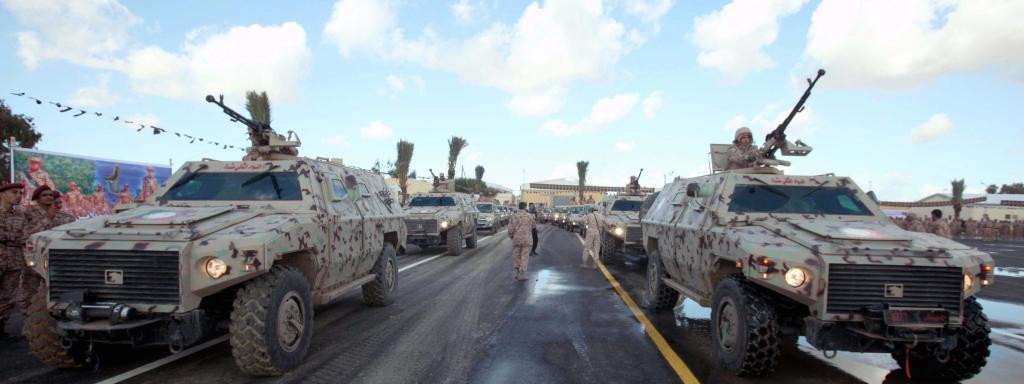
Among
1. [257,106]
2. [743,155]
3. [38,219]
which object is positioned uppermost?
[257,106]

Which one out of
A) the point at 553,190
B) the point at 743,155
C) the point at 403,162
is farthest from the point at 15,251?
the point at 553,190

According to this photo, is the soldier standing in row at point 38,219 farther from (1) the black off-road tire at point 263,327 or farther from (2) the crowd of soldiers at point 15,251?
(1) the black off-road tire at point 263,327

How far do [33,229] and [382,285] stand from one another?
392 centimetres

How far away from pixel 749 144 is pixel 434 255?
10264 millimetres

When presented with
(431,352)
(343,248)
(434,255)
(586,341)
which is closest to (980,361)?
(586,341)

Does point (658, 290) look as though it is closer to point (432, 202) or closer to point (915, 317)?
point (915, 317)

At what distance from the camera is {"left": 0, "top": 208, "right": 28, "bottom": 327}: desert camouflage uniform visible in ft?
19.8

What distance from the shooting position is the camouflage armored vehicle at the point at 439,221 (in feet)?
52.8

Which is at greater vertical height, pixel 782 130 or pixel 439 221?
pixel 782 130

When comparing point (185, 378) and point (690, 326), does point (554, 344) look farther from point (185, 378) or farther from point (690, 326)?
point (185, 378)

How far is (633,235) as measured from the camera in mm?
13523

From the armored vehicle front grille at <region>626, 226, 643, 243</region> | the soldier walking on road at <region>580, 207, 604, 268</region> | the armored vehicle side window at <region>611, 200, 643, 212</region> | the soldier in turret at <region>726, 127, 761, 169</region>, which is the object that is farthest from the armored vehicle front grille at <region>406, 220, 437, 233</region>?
the soldier in turret at <region>726, 127, 761, 169</region>

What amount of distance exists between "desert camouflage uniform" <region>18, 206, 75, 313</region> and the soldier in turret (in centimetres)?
805

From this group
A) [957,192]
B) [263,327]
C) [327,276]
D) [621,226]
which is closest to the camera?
[263,327]
